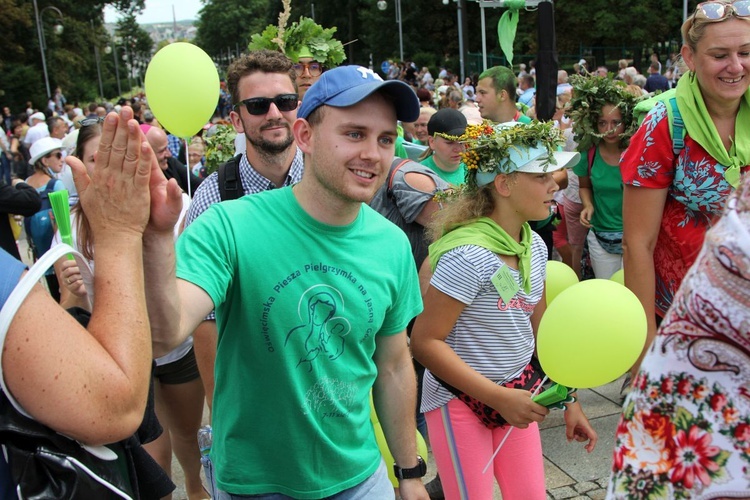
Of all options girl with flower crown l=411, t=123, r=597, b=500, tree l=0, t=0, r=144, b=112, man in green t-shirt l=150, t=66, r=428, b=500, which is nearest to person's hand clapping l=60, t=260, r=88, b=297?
man in green t-shirt l=150, t=66, r=428, b=500

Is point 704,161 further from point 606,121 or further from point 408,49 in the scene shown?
point 408,49

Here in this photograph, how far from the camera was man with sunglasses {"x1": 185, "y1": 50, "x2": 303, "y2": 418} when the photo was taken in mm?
3629

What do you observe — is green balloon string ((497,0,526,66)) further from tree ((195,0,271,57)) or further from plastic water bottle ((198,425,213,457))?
tree ((195,0,271,57))

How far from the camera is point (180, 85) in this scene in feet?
12.5

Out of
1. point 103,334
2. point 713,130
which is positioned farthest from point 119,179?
point 713,130

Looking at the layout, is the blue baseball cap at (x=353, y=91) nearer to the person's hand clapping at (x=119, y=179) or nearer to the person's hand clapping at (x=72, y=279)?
the person's hand clapping at (x=119, y=179)

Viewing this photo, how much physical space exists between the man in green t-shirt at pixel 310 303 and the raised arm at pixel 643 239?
128 centimetres

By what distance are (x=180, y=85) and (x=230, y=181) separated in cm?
62

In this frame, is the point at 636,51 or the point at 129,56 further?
the point at 129,56

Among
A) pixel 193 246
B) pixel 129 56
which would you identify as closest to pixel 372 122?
pixel 193 246

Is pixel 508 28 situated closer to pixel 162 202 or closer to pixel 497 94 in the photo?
pixel 497 94

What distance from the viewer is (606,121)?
606 centimetres

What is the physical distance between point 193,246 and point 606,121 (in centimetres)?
475

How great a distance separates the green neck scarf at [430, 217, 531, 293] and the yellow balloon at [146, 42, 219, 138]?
1.54 meters
